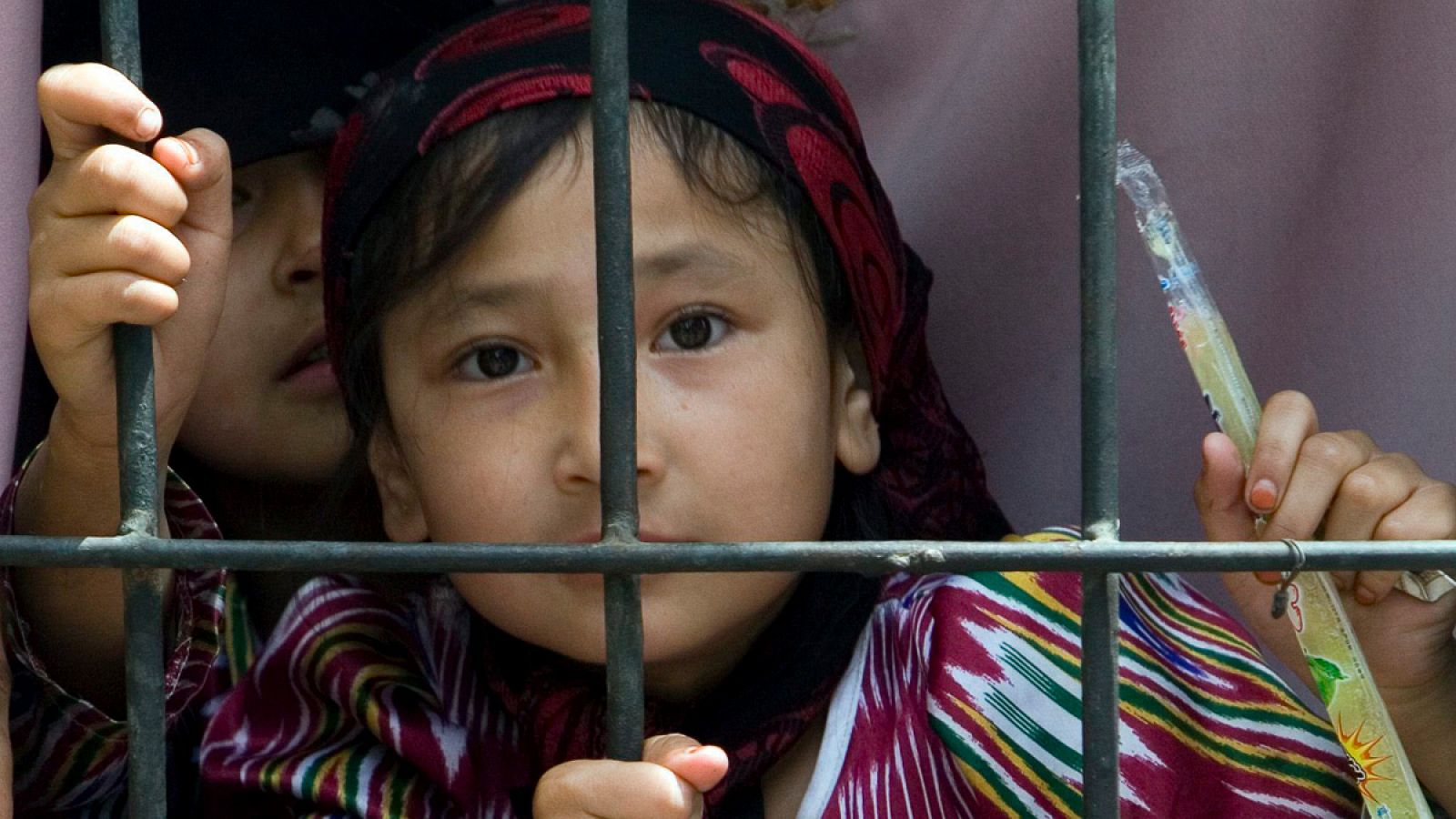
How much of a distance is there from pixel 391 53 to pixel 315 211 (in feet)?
0.50

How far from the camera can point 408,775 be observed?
1.28 meters

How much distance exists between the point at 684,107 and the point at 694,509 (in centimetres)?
30

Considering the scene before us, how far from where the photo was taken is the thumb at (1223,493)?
3.28 feet

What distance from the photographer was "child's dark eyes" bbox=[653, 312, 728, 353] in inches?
47.1

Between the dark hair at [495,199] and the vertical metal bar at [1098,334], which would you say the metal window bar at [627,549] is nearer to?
the vertical metal bar at [1098,334]

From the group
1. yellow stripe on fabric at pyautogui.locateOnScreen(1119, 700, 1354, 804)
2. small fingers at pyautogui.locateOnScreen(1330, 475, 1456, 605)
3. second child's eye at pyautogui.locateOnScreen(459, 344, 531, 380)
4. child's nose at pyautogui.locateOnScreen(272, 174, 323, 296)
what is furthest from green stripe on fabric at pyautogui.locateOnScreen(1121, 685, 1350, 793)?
child's nose at pyautogui.locateOnScreen(272, 174, 323, 296)

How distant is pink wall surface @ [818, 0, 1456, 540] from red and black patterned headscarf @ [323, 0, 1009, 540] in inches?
6.1

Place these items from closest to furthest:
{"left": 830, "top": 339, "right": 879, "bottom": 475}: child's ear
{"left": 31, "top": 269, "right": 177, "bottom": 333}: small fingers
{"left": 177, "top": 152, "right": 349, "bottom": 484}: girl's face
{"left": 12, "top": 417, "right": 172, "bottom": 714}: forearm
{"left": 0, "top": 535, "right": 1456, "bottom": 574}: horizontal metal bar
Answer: {"left": 0, "top": 535, "right": 1456, "bottom": 574}: horizontal metal bar, {"left": 31, "top": 269, "right": 177, "bottom": 333}: small fingers, {"left": 12, "top": 417, "right": 172, "bottom": 714}: forearm, {"left": 830, "top": 339, "right": 879, "bottom": 475}: child's ear, {"left": 177, "top": 152, "right": 349, "bottom": 484}: girl's face

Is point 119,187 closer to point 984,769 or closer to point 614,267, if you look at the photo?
point 614,267

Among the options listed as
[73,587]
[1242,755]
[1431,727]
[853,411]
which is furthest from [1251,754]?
[73,587]

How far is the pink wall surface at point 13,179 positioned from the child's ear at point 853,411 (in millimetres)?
574

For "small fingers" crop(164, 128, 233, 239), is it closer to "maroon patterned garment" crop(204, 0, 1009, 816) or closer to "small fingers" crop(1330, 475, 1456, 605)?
"maroon patterned garment" crop(204, 0, 1009, 816)

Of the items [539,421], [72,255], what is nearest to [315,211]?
[539,421]

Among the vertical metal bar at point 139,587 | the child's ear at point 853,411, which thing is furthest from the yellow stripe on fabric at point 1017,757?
the vertical metal bar at point 139,587
